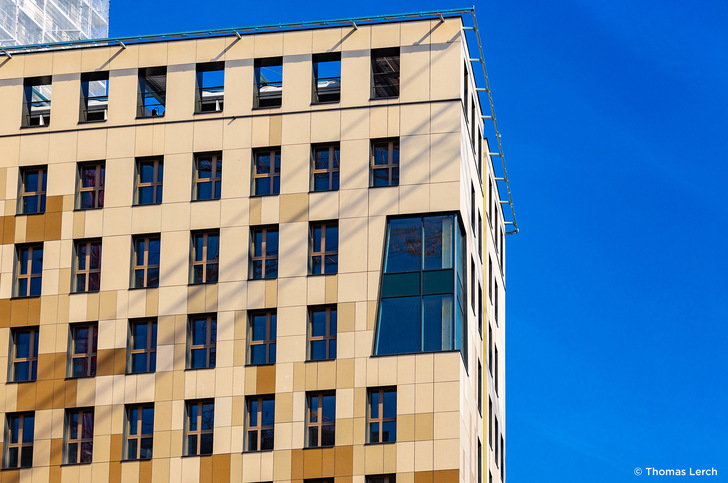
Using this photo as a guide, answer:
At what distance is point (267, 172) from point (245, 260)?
5064 millimetres

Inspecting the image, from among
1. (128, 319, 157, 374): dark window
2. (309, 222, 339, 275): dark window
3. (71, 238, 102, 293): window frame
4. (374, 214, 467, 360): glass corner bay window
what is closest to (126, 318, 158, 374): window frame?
(128, 319, 157, 374): dark window

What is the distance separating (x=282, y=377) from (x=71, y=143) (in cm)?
1811

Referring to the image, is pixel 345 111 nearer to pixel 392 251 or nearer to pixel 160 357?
pixel 392 251

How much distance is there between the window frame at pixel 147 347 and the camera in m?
74.0

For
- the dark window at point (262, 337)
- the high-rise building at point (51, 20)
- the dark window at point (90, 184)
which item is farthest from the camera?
the high-rise building at point (51, 20)

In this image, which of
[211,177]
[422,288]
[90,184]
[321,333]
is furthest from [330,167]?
[90,184]

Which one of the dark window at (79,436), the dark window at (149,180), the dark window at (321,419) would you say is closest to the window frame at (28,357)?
the dark window at (79,436)

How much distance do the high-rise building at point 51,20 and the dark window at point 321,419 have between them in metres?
55.6

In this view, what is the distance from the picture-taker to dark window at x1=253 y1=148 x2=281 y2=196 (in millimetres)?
76125

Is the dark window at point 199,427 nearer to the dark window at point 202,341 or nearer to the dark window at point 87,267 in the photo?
the dark window at point 202,341

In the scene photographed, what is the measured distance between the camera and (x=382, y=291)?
238ft

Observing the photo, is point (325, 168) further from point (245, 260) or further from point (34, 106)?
point (34, 106)

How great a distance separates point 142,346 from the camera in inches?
2940

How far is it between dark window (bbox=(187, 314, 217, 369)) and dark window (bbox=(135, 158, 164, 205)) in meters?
7.21
